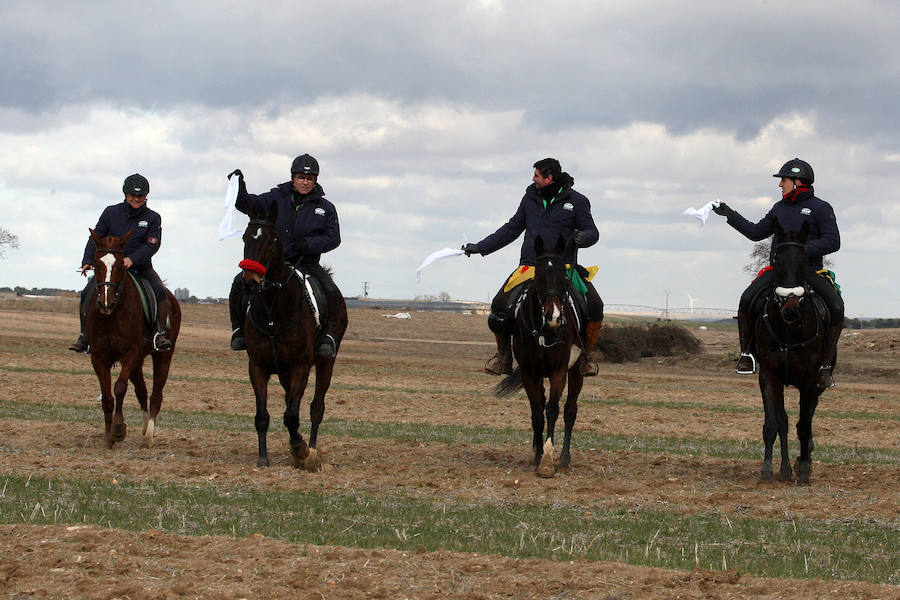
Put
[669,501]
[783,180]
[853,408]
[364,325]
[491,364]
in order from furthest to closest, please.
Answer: [364,325], [853,408], [491,364], [783,180], [669,501]

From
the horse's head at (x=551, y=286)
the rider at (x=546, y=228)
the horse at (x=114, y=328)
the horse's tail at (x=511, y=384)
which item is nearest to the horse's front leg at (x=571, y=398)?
the rider at (x=546, y=228)

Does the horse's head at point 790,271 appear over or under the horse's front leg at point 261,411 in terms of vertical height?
over

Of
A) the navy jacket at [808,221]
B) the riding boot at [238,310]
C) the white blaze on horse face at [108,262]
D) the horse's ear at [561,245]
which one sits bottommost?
the riding boot at [238,310]

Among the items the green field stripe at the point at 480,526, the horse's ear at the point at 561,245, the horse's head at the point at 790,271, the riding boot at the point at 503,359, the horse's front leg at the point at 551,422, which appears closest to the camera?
the green field stripe at the point at 480,526

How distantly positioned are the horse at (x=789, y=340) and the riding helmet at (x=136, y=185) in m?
7.73

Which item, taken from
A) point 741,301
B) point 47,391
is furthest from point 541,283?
point 47,391

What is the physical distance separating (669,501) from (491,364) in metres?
3.58

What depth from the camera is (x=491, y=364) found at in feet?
45.9

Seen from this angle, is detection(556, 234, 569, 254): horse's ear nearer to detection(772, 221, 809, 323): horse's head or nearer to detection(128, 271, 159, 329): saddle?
detection(772, 221, 809, 323): horse's head

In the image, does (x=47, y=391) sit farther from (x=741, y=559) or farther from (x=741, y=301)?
(x=741, y=559)

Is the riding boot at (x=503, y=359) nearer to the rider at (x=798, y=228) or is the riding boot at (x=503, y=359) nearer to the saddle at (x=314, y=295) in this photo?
the saddle at (x=314, y=295)

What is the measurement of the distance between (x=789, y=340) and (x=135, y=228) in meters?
8.08

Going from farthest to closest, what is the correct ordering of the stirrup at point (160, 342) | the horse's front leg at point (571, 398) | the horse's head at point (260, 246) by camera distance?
the stirrup at point (160, 342) < the horse's front leg at point (571, 398) < the horse's head at point (260, 246)

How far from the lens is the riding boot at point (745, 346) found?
12.9 metres
